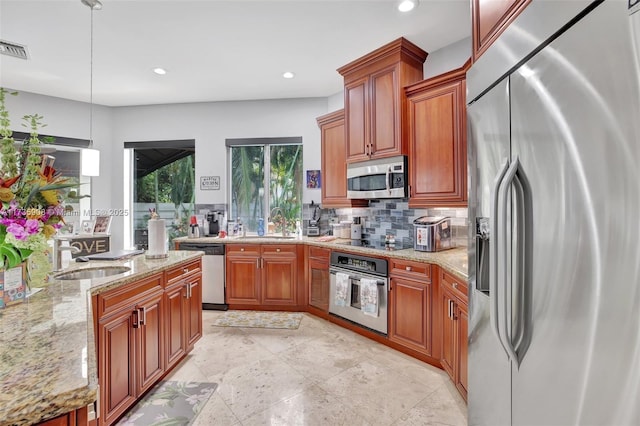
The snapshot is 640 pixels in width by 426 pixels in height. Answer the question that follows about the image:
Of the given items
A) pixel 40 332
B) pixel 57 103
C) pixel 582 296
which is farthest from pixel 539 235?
pixel 57 103

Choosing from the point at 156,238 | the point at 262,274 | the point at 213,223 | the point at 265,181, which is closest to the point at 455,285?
the point at 156,238

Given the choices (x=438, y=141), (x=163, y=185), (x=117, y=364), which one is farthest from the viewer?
(x=163, y=185)

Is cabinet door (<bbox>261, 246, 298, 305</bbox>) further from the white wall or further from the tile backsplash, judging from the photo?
the white wall

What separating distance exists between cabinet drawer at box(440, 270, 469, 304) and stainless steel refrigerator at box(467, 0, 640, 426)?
0.80 meters

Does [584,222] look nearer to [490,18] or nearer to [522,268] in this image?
[522,268]

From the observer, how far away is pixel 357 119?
11.0ft

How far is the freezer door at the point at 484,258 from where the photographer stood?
1.07 m

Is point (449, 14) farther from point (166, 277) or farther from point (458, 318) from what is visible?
point (166, 277)

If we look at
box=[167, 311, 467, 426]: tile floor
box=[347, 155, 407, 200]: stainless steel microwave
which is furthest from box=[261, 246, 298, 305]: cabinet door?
box=[347, 155, 407, 200]: stainless steel microwave

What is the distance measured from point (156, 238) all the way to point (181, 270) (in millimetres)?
315

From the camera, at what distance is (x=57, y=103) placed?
13.9 feet

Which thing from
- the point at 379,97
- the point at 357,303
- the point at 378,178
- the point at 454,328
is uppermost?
the point at 379,97

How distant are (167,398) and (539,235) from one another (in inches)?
93.4

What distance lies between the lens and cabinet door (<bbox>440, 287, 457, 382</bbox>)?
7.02 ft
